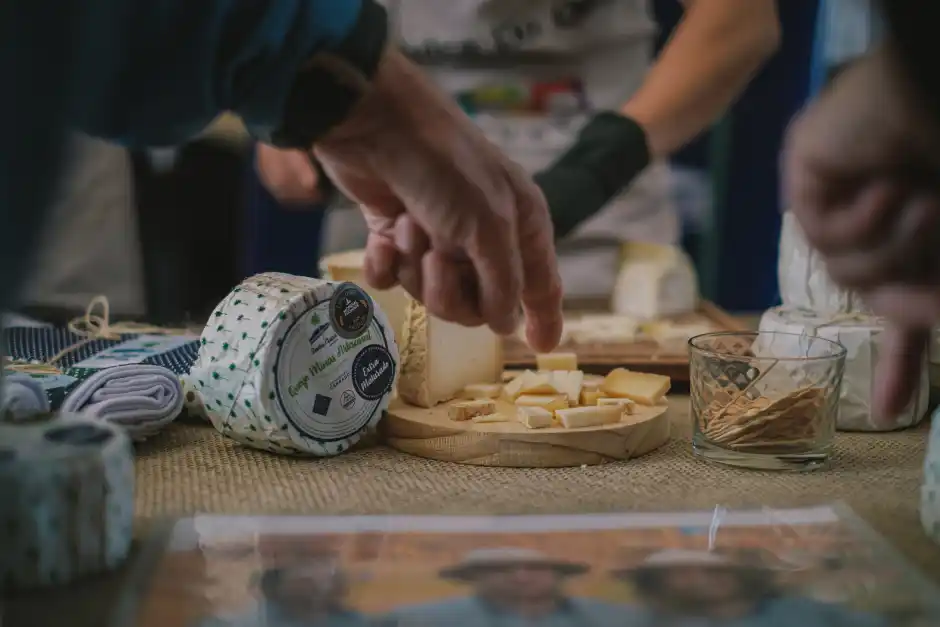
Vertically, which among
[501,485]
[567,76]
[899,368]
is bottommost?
[501,485]

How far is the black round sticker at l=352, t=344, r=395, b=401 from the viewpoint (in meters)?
0.64

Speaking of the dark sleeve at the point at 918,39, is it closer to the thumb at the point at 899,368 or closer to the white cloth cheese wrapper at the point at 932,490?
the thumb at the point at 899,368

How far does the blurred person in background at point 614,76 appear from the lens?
3.33ft

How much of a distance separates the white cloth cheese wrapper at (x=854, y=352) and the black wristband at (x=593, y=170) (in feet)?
0.76

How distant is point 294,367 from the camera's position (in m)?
0.61

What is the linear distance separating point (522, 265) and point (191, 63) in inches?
8.0

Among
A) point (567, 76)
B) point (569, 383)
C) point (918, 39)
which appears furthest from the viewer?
point (567, 76)

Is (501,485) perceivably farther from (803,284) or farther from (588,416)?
(803,284)

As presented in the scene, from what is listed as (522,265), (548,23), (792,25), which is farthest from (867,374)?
(792,25)

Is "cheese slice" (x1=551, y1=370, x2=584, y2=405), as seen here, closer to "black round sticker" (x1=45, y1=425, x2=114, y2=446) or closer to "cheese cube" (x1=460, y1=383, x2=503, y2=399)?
"cheese cube" (x1=460, y1=383, x2=503, y2=399)

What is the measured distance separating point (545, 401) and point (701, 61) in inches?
22.0

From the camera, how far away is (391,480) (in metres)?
0.59

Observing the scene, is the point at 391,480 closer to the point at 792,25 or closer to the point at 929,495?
the point at 929,495

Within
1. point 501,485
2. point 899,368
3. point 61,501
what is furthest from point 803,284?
point 61,501
